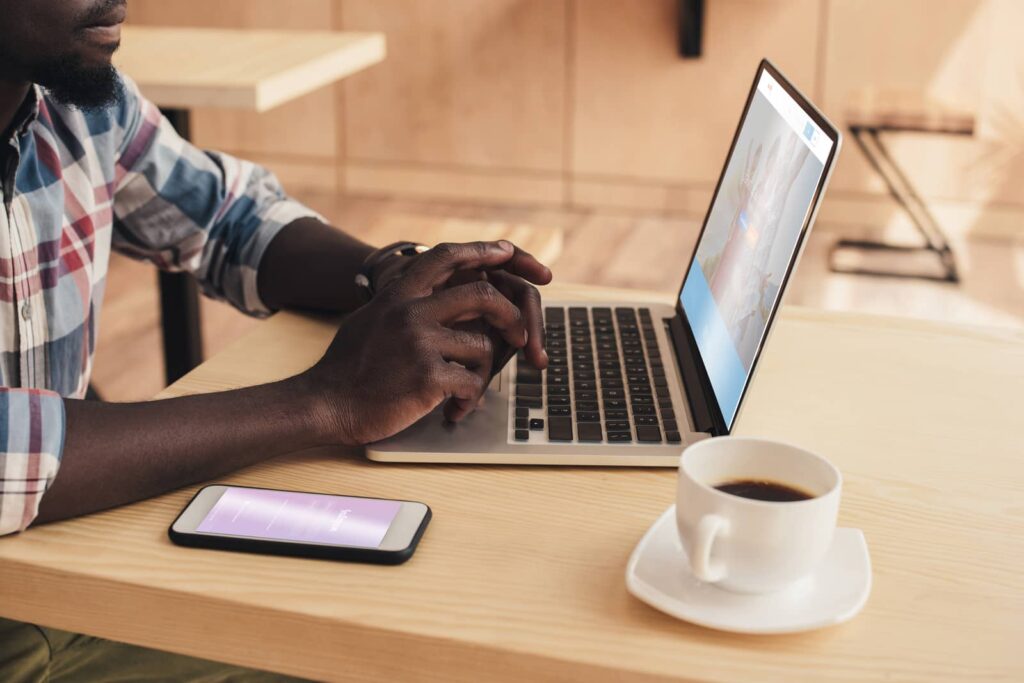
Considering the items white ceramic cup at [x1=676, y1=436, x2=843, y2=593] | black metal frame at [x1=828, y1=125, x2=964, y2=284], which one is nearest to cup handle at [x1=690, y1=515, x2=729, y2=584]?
white ceramic cup at [x1=676, y1=436, x2=843, y2=593]

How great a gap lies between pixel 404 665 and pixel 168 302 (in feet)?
5.25

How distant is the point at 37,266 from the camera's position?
1.05 meters

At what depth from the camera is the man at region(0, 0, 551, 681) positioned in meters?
0.76

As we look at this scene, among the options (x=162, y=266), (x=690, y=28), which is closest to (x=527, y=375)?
(x=162, y=266)

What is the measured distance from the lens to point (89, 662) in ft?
2.95

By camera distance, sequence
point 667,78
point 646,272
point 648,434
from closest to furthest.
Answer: point 648,434, point 646,272, point 667,78

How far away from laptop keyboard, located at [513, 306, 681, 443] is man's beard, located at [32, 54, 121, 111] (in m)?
0.46

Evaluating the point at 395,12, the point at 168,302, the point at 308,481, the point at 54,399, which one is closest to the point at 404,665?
the point at 308,481

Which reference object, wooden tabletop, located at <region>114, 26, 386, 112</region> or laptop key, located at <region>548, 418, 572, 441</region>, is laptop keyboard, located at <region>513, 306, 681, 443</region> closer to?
laptop key, located at <region>548, 418, 572, 441</region>

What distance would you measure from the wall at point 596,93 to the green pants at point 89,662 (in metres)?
3.11

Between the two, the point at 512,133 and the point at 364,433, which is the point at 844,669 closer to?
the point at 364,433

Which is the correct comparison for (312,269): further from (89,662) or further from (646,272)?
(646,272)

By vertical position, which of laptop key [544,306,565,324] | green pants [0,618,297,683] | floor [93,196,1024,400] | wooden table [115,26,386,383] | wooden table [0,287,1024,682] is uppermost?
wooden table [115,26,386,383]

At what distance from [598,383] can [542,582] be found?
0.30m
